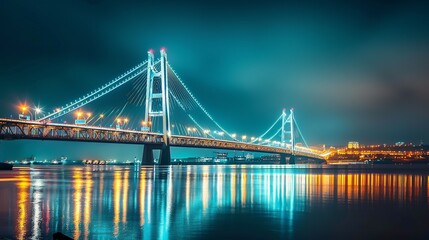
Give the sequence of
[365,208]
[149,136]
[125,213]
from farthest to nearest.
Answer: [149,136] < [365,208] < [125,213]

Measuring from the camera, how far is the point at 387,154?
19525 cm

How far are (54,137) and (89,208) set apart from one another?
5107 cm

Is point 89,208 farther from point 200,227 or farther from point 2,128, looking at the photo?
point 2,128

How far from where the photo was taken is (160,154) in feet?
273

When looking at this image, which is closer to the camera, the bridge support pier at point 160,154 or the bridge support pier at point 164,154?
the bridge support pier at point 164,154

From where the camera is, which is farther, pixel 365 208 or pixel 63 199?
pixel 63 199

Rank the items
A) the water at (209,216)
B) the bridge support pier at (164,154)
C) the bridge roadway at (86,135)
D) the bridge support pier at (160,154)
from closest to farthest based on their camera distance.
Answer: the water at (209,216) → the bridge roadway at (86,135) → the bridge support pier at (164,154) → the bridge support pier at (160,154)

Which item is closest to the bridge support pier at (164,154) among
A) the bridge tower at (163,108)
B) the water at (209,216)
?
the bridge tower at (163,108)

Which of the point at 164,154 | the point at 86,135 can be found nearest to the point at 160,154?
the point at 164,154

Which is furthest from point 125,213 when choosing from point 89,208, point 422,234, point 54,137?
point 54,137

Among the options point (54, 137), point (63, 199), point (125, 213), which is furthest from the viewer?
point (54, 137)

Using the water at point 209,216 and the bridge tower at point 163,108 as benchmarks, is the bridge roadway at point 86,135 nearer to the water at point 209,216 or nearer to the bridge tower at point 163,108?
the bridge tower at point 163,108

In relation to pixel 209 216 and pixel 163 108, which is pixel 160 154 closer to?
pixel 163 108

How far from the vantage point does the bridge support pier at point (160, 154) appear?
80.8 meters
